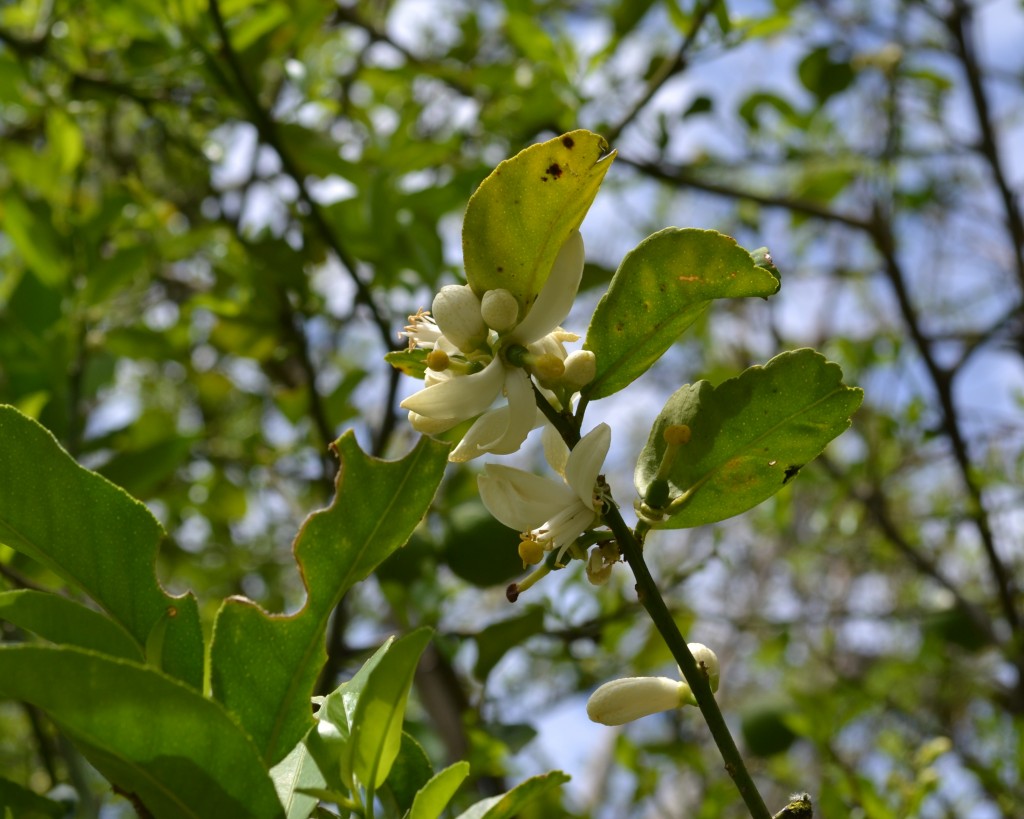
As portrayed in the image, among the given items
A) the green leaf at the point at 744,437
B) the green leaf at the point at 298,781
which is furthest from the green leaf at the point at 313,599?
the green leaf at the point at 744,437

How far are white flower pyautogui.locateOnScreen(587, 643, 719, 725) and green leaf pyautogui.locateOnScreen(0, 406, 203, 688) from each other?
0.68ft

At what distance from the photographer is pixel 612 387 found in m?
0.56

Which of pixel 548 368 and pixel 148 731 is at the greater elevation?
pixel 548 368

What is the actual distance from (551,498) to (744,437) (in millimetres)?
108

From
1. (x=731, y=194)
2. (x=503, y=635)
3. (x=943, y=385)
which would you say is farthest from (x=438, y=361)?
(x=943, y=385)

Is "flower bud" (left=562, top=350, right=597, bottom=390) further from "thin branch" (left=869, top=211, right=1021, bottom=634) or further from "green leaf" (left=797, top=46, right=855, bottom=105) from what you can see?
"green leaf" (left=797, top=46, right=855, bottom=105)

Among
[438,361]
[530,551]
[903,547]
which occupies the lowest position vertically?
[530,551]

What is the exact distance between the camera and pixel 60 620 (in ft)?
1.66

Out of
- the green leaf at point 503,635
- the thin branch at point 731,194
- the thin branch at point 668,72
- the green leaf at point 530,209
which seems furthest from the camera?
the thin branch at point 731,194

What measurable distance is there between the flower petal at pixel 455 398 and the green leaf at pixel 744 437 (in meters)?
0.10

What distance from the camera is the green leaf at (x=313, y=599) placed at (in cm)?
51

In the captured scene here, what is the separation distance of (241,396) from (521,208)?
215 cm

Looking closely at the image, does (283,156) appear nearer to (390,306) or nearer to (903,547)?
(390,306)

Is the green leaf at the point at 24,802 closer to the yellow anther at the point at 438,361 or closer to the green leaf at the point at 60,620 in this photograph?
the green leaf at the point at 60,620
